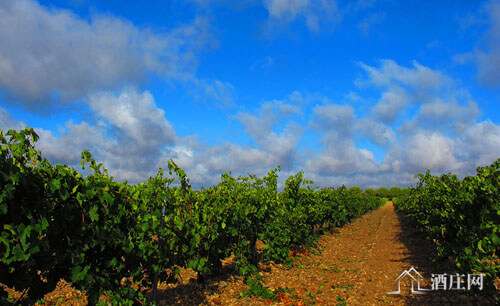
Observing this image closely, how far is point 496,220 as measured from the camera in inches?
228

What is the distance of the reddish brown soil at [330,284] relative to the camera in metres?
7.62

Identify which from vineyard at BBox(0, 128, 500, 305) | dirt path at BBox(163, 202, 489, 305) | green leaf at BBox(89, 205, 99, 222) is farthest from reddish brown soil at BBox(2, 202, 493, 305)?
green leaf at BBox(89, 205, 99, 222)

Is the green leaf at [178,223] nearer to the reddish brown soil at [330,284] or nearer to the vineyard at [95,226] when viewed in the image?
the vineyard at [95,226]

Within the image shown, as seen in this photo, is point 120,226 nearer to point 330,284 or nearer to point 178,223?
point 178,223

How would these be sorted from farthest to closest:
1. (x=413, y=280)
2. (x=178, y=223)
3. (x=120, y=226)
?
(x=413, y=280)
(x=178, y=223)
(x=120, y=226)

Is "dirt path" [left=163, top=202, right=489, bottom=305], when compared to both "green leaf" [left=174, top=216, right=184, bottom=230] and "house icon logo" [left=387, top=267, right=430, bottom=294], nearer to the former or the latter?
"house icon logo" [left=387, top=267, right=430, bottom=294]

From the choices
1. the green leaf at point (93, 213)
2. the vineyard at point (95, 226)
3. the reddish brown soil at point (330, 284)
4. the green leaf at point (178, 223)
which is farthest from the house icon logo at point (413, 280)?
the green leaf at point (93, 213)

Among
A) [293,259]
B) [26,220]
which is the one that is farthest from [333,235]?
[26,220]

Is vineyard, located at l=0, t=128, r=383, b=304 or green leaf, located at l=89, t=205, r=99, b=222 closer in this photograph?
vineyard, located at l=0, t=128, r=383, b=304

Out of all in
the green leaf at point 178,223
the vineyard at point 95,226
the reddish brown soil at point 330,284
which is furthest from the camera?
the reddish brown soil at point 330,284

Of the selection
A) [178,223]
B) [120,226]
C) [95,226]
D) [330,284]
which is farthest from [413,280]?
[95,226]

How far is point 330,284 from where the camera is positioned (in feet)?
30.7

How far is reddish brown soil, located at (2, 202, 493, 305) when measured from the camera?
762 cm

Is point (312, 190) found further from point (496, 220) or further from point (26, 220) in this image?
point (26, 220)
